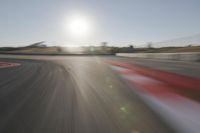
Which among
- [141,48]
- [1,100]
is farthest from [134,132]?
[141,48]

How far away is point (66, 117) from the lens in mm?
3455

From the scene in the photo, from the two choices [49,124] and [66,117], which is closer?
[49,124]

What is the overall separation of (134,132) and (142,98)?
2312 millimetres

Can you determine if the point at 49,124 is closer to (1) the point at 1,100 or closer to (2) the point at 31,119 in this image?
(2) the point at 31,119

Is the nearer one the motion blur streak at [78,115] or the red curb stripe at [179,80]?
the motion blur streak at [78,115]

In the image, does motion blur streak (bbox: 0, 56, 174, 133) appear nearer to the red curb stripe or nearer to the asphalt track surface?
the asphalt track surface

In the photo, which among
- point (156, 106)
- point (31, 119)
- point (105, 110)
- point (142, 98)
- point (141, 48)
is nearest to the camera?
point (31, 119)

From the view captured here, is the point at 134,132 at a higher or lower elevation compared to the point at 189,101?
higher

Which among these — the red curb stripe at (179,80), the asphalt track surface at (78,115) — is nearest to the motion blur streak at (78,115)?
the asphalt track surface at (78,115)

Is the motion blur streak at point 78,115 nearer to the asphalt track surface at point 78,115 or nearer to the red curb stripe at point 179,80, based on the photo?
the asphalt track surface at point 78,115

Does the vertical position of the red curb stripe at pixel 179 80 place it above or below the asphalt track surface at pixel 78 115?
below

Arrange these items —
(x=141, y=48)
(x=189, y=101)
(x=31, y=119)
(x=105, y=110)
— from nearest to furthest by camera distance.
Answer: (x=31, y=119), (x=105, y=110), (x=189, y=101), (x=141, y=48)

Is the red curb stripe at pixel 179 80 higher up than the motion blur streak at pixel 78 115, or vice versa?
the motion blur streak at pixel 78 115

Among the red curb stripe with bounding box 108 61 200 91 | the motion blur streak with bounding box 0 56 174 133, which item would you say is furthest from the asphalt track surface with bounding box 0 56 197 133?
the red curb stripe with bounding box 108 61 200 91
